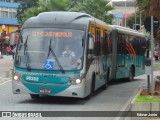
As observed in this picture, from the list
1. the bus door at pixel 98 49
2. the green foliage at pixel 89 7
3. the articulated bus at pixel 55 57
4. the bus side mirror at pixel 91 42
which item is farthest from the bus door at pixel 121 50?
the green foliage at pixel 89 7

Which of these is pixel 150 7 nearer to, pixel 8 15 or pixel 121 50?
pixel 121 50

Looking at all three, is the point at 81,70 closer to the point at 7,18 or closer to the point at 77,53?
the point at 77,53

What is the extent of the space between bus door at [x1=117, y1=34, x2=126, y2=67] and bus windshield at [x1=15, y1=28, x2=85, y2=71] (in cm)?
839

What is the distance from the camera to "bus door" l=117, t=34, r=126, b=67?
2256cm

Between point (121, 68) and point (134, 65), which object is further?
point (134, 65)

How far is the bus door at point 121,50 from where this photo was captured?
22562mm

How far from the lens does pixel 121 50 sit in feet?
75.1

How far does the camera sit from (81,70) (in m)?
13.9

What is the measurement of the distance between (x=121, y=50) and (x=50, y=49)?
9.34m

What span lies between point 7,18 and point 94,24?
7765 centimetres

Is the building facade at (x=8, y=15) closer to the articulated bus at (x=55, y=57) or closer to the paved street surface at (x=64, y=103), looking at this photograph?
the paved street surface at (x=64, y=103)

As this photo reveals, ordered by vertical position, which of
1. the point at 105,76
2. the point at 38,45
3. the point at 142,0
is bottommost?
the point at 105,76

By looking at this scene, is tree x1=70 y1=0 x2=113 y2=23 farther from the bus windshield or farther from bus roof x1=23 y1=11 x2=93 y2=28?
the bus windshield

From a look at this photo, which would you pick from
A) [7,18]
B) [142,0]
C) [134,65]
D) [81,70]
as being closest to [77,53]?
[81,70]
